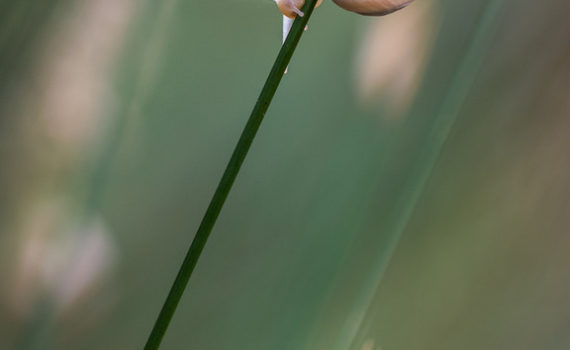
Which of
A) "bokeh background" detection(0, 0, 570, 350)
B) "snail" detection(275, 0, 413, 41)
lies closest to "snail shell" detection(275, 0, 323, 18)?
"snail" detection(275, 0, 413, 41)

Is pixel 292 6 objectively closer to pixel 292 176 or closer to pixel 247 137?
pixel 247 137

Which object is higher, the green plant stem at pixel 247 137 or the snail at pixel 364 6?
the snail at pixel 364 6

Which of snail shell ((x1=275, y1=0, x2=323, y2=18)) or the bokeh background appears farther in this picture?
the bokeh background

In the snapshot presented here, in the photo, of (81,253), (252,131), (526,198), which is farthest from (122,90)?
(526,198)

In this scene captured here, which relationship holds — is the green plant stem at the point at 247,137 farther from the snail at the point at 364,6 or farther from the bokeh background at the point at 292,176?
the bokeh background at the point at 292,176

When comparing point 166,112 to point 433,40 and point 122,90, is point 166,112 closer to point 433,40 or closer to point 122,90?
point 122,90

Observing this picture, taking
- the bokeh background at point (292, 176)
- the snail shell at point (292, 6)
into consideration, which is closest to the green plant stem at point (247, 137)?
the snail shell at point (292, 6)

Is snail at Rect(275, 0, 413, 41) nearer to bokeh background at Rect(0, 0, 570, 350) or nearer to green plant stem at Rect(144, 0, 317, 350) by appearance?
green plant stem at Rect(144, 0, 317, 350)
